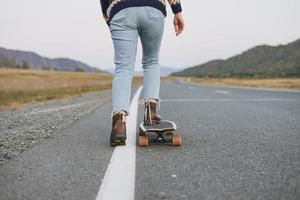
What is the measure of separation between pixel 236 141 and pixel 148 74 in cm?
99

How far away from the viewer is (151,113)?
3.91 meters

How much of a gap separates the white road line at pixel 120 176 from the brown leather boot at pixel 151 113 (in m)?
0.27

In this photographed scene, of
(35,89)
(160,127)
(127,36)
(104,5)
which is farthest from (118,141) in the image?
(35,89)

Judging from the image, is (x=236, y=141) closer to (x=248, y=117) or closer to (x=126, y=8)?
(x=126, y=8)

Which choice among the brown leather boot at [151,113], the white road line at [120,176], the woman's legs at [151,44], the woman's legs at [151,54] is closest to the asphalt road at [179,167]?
the white road line at [120,176]

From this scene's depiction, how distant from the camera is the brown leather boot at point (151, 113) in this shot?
3.88m

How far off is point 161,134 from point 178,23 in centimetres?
105

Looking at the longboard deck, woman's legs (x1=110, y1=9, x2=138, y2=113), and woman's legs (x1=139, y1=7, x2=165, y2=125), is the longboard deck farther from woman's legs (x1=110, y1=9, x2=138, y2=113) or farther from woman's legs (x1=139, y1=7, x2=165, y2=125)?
woman's legs (x1=110, y1=9, x2=138, y2=113)

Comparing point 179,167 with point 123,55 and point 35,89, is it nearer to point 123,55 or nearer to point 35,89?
point 123,55

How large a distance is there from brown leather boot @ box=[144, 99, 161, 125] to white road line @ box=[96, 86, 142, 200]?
0.27 metres

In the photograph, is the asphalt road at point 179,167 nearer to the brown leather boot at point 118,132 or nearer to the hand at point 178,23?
the brown leather boot at point 118,132

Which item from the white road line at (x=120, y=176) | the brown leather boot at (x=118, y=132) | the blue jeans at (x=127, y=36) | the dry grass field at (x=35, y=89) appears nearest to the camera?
the white road line at (x=120, y=176)

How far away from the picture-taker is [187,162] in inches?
116

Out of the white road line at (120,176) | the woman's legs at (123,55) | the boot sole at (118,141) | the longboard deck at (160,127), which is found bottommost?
the white road line at (120,176)
